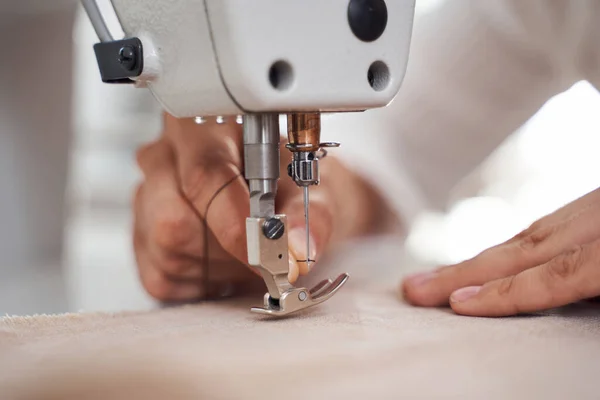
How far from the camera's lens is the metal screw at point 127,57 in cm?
57

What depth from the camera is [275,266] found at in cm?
60

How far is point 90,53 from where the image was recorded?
87cm

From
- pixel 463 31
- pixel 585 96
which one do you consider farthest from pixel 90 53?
pixel 585 96

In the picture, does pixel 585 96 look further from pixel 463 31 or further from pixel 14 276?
pixel 14 276

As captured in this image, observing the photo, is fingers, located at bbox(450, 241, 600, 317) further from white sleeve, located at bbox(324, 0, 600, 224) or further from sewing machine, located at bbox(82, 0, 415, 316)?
white sleeve, located at bbox(324, 0, 600, 224)

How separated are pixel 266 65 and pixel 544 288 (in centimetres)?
35

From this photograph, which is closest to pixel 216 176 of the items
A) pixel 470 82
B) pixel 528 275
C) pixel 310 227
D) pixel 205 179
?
pixel 205 179

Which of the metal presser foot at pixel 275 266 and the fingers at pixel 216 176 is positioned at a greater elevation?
the fingers at pixel 216 176

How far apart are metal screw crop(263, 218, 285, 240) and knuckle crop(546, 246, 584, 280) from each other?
27cm

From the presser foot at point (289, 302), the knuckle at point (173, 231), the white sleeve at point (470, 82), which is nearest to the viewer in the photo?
the presser foot at point (289, 302)

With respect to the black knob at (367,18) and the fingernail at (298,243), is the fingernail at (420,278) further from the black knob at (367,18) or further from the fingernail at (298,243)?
the black knob at (367,18)

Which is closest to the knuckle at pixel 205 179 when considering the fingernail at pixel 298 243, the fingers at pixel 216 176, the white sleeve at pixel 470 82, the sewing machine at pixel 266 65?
the fingers at pixel 216 176

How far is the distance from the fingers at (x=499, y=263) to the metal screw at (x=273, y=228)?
24 cm

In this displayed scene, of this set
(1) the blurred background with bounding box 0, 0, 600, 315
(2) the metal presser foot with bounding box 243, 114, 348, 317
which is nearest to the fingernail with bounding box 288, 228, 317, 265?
(2) the metal presser foot with bounding box 243, 114, 348, 317
